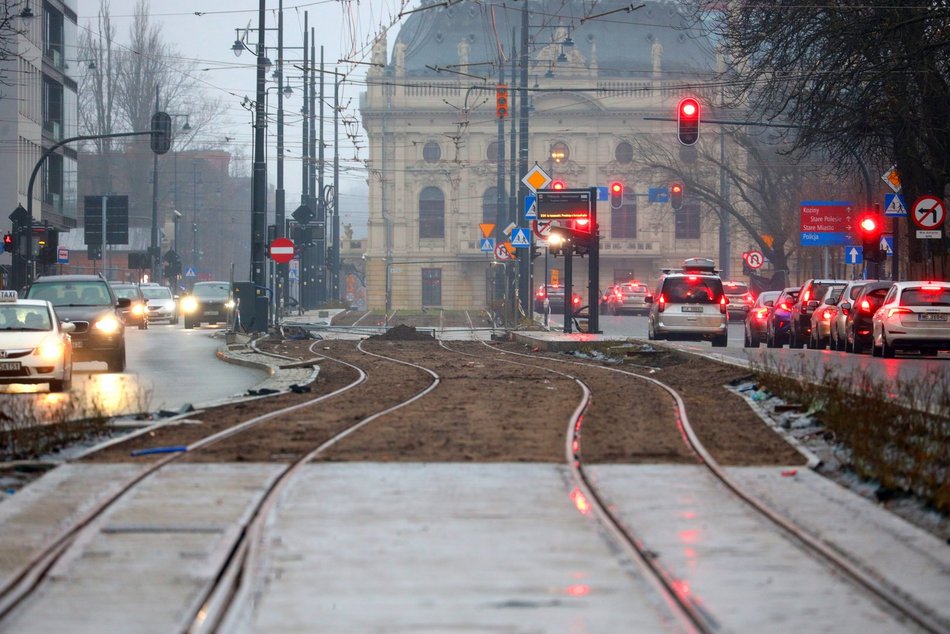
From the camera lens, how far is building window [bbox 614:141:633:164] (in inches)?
4218

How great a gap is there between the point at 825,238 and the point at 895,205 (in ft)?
65.6

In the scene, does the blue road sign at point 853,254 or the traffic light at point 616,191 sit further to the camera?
the traffic light at point 616,191

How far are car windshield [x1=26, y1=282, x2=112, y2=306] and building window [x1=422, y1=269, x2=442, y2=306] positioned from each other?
79.8 metres

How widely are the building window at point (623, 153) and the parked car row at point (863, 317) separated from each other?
6273 centimetres

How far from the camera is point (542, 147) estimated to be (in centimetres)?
10669

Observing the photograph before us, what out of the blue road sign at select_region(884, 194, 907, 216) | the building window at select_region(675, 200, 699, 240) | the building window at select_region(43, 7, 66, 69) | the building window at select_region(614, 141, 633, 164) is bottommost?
the blue road sign at select_region(884, 194, 907, 216)

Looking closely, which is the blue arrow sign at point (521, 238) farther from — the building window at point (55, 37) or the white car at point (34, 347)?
the building window at point (55, 37)

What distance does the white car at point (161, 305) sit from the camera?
6300cm

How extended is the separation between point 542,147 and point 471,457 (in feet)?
311

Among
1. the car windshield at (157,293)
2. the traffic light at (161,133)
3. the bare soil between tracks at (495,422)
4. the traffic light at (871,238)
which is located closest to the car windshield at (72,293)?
the bare soil between tracks at (495,422)

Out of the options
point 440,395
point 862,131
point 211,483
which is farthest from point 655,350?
point 211,483

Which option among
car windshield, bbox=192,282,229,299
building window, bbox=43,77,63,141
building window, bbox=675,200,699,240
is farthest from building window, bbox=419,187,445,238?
car windshield, bbox=192,282,229,299

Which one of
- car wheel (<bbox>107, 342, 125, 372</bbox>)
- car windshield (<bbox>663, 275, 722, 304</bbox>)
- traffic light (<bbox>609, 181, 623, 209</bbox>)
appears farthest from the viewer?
traffic light (<bbox>609, 181, 623, 209</bbox>)

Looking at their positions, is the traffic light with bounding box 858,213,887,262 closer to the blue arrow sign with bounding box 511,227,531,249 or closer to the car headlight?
the blue arrow sign with bounding box 511,227,531,249
